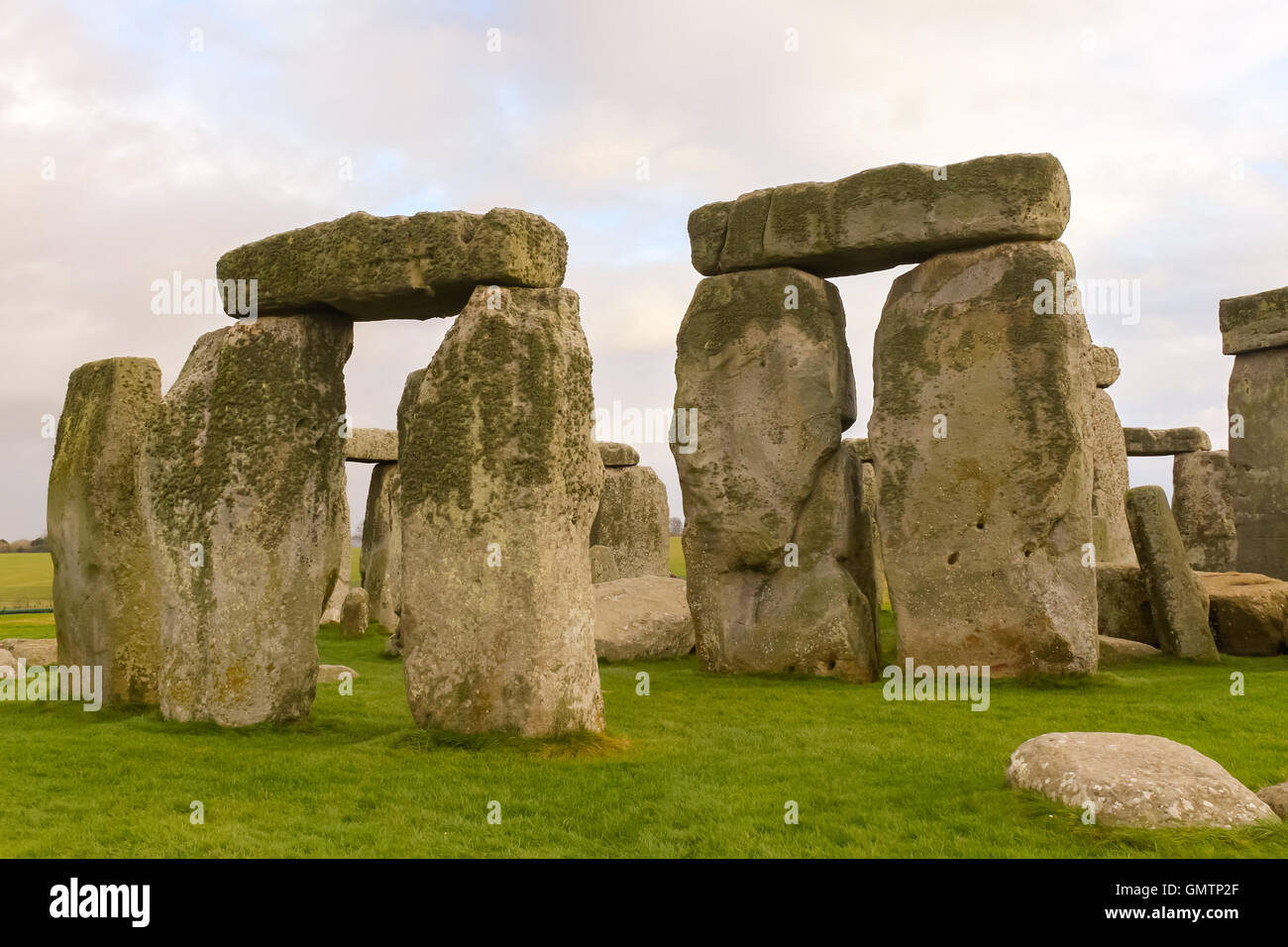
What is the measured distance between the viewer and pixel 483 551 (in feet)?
22.6

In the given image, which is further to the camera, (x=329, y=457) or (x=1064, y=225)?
(x=1064, y=225)

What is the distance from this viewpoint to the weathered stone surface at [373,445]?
19469 millimetres

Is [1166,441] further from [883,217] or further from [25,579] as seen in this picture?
[25,579]

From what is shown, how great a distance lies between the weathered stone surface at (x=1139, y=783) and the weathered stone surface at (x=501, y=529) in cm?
277

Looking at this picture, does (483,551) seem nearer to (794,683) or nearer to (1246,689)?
(794,683)

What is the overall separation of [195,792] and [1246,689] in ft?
26.3

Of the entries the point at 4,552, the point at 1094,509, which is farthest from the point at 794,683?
the point at 4,552

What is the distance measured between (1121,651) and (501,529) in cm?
758

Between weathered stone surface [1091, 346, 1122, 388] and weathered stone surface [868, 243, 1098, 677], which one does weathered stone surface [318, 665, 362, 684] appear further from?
weathered stone surface [1091, 346, 1122, 388]

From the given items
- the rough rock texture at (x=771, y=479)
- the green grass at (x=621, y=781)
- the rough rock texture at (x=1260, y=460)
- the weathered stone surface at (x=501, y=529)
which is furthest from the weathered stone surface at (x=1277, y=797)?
the rough rock texture at (x=1260, y=460)

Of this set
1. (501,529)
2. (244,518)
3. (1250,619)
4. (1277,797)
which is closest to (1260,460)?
(1250,619)

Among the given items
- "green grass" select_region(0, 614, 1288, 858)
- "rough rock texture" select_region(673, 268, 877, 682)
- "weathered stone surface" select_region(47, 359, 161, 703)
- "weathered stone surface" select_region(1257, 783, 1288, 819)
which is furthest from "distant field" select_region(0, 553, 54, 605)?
"weathered stone surface" select_region(1257, 783, 1288, 819)

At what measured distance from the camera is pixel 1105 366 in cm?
1839
